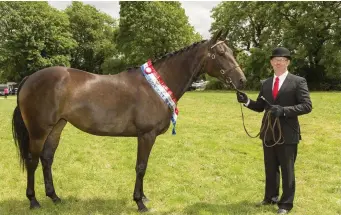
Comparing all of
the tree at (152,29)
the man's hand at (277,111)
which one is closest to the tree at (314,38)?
the tree at (152,29)

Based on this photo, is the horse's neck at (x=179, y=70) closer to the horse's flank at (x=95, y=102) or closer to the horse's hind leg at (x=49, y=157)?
the horse's flank at (x=95, y=102)

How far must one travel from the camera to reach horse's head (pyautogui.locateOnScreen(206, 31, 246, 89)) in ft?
16.2

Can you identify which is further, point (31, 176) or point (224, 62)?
point (31, 176)

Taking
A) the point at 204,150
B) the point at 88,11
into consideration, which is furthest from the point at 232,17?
the point at 204,150

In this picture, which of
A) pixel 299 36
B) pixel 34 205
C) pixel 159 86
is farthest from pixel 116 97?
pixel 299 36

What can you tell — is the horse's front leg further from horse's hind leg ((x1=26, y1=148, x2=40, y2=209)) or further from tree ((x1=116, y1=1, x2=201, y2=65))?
tree ((x1=116, y1=1, x2=201, y2=65))

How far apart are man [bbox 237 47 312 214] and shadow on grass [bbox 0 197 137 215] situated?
2443 mm

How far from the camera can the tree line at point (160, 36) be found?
1319 inches

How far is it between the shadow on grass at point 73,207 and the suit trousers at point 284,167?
2336 mm

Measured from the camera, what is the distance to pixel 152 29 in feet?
137

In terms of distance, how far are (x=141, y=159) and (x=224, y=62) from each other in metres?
2.00

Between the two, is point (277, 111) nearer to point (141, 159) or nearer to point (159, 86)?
point (159, 86)

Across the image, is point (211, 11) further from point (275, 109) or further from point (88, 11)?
point (275, 109)

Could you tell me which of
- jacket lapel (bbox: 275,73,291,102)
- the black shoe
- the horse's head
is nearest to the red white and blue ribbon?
the horse's head
